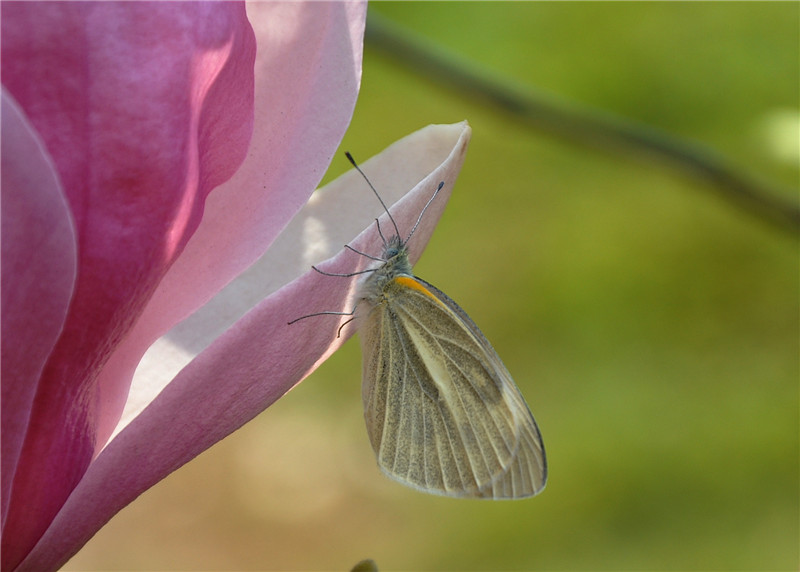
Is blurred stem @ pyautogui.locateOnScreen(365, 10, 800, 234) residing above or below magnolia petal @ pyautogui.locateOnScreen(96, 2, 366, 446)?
above

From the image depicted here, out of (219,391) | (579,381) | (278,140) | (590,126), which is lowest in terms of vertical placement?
(219,391)

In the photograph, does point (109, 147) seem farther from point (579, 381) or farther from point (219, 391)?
point (579, 381)

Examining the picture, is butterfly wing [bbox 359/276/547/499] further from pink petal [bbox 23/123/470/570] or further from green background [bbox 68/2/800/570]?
green background [bbox 68/2/800/570]

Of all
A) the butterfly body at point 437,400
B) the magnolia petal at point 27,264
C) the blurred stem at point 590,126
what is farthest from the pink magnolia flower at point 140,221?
the blurred stem at point 590,126

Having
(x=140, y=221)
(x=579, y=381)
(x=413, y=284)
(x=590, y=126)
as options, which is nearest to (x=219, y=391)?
(x=140, y=221)

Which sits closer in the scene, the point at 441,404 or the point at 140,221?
the point at 140,221

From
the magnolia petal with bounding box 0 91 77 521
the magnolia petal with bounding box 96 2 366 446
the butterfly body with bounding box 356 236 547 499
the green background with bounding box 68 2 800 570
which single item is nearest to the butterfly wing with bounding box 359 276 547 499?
the butterfly body with bounding box 356 236 547 499

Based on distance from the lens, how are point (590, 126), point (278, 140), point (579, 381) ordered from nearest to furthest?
point (278, 140) → point (590, 126) → point (579, 381)

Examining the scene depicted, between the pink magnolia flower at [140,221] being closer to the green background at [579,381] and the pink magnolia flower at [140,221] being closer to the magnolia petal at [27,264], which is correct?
the magnolia petal at [27,264]
